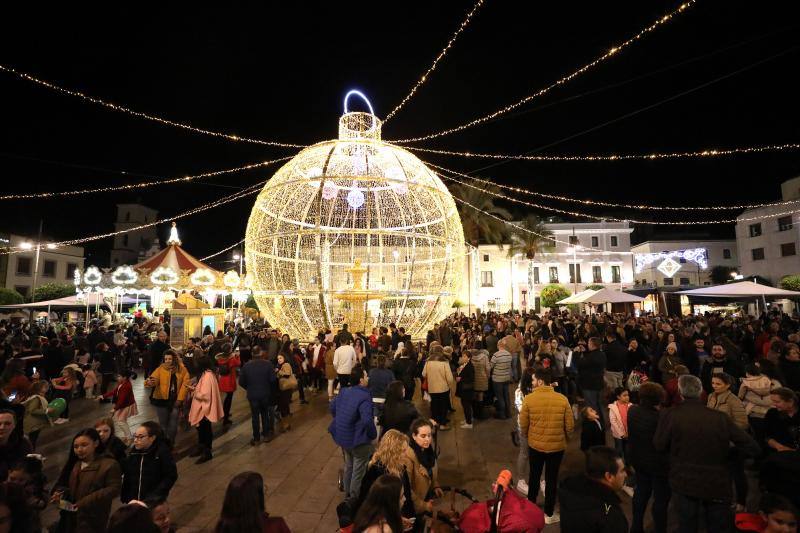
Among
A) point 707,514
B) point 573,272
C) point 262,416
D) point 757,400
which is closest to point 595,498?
point 707,514

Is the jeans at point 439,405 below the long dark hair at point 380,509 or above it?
below

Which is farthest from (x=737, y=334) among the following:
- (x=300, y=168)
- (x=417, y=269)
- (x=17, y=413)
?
(x=17, y=413)

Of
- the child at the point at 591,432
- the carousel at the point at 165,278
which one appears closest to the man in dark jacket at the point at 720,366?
the child at the point at 591,432

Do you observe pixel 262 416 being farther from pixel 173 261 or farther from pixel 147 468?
pixel 173 261

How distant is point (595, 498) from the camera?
2.57 meters

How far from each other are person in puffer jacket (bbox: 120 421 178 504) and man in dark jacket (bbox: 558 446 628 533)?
2925 mm

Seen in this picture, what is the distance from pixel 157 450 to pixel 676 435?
13.8 ft

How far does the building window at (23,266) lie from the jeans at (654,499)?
46.6m

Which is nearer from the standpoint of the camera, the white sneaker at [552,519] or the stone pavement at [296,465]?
the white sneaker at [552,519]

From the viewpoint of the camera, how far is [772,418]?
403 cm

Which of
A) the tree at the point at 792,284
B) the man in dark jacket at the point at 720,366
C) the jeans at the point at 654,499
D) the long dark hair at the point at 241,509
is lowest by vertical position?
the jeans at the point at 654,499

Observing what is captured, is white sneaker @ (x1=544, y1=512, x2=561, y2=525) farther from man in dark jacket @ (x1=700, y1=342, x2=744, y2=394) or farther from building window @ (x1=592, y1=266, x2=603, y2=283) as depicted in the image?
building window @ (x1=592, y1=266, x2=603, y2=283)

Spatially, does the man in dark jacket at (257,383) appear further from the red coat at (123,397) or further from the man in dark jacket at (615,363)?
the man in dark jacket at (615,363)

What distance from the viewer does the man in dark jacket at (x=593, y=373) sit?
6.51m
